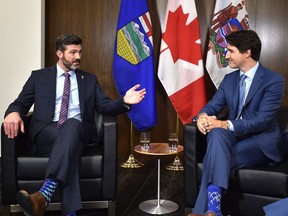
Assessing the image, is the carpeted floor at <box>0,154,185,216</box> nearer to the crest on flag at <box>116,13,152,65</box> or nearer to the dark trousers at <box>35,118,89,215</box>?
the dark trousers at <box>35,118,89,215</box>

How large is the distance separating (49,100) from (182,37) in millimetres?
1490

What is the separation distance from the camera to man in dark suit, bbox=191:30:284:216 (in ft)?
6.68

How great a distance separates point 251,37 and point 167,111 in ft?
5.27

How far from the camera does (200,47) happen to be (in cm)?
341

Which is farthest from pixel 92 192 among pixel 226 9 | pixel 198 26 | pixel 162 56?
pixel 226 9

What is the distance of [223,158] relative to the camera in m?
2.05

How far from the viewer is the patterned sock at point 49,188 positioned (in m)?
2.04

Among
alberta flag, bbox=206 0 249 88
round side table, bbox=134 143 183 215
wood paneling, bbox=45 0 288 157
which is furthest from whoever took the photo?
wood paneling, bbox=45 0 288 157

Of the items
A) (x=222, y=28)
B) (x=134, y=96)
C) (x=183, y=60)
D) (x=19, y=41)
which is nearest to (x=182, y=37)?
(x=183, y=60)

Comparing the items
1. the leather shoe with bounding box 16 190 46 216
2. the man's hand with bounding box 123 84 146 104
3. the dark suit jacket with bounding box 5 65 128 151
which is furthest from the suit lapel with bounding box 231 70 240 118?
the leather shoe with bounding box 16 190 46 216

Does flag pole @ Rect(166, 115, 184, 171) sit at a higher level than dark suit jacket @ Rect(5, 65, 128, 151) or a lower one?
lower

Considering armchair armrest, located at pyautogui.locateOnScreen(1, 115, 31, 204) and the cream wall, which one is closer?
armchair armrest, located at pyautogui.locateOnScreen(1, 115, 31, 204)

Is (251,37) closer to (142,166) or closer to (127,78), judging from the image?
(127,78)

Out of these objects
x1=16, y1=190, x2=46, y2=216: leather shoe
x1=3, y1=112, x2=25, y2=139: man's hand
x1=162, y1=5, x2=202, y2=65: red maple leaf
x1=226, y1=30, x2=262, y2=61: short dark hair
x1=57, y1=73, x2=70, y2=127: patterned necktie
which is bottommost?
x1=16, y1=190, x2=46, y2=216: leather shoe
